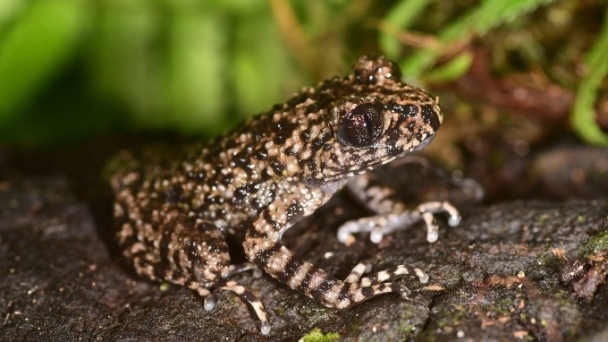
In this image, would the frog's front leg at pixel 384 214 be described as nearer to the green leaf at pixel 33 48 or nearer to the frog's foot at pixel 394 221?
the frog's foot at pixel 394 221

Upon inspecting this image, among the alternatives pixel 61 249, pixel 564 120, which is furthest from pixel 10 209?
pixel 564 120

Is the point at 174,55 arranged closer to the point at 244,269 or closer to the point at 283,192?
the point at 283,192

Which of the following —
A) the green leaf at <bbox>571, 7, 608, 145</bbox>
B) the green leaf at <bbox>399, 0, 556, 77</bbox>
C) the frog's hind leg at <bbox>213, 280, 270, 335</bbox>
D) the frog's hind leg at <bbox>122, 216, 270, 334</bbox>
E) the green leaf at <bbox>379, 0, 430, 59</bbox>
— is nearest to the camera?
the frog's hind leg at <bbox>213, 280, 270, 335</bbox>

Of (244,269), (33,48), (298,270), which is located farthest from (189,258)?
(33,48)

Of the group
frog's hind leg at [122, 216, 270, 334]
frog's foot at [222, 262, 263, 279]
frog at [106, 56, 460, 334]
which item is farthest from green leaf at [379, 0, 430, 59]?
frog's foot at [222, 262, 263, 279]

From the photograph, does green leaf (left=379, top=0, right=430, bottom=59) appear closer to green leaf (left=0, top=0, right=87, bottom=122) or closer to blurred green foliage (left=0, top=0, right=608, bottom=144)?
blurred green foliage (left=0, top=0, right=608, bottom=144)

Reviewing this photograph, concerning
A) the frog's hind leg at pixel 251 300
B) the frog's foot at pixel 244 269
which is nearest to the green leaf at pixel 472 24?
the frog's foot at pixel 244 269
